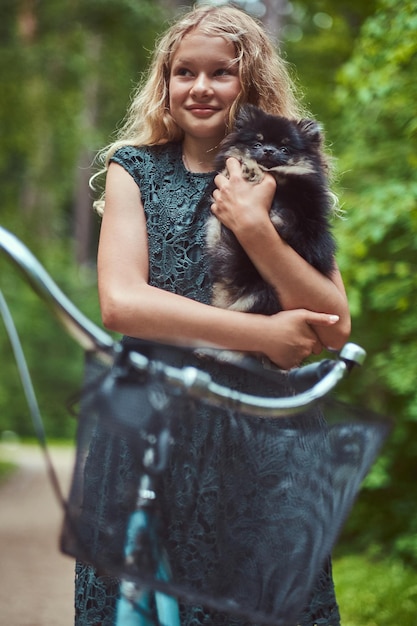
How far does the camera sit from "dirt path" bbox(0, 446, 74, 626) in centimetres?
596

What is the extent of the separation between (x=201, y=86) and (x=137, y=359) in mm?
1001

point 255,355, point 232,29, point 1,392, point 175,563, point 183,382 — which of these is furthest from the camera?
point 1,392

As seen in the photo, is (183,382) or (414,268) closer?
(183,382)

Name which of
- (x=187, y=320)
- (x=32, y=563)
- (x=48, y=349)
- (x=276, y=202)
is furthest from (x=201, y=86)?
(x=48, y=349)

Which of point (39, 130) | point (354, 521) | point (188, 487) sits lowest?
point (354, 521)

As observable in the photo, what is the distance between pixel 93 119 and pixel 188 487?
2335 cm

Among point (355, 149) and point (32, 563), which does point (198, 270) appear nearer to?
point (355, 149)

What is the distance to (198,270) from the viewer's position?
233 cm

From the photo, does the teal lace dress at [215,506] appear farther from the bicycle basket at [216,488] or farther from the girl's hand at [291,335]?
the girl's hand at [291,335]

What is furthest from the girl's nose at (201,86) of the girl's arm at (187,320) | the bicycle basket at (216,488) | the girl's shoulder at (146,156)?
the bicycle basket at (216,488)

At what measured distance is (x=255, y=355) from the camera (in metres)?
2.01

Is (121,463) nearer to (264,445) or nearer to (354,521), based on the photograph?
(264,445)

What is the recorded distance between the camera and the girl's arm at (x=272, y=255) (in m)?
2.03

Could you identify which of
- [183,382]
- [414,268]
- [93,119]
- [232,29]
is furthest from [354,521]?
[93,119]
